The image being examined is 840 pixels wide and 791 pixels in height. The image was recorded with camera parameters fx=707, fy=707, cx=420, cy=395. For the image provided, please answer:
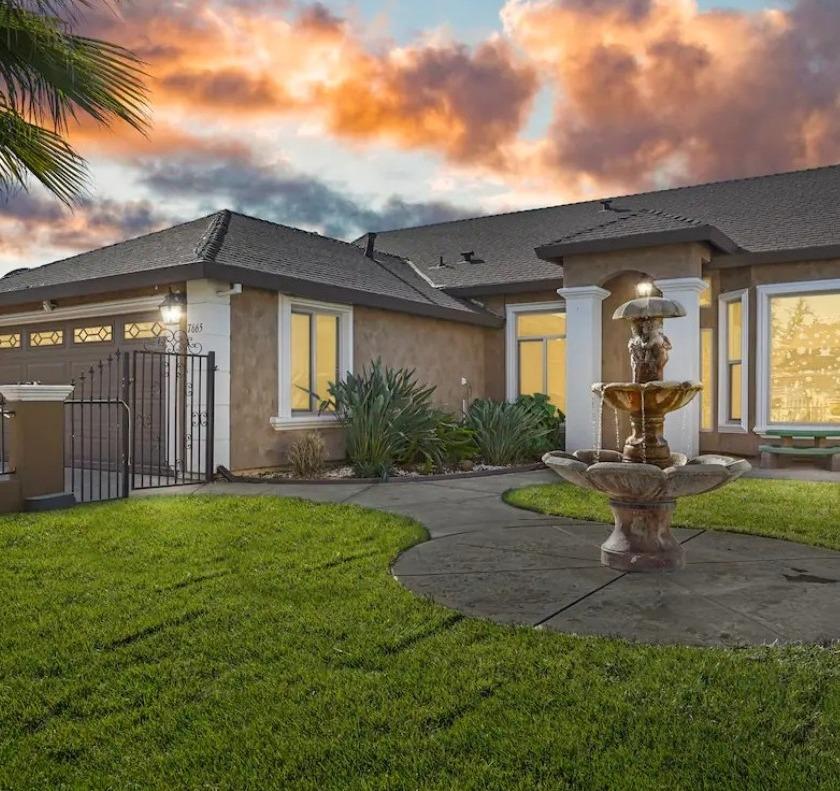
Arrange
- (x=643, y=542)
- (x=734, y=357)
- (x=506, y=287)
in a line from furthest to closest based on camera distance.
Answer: (x=506, y=287) < (x=734, y=357) < (x=643, y=542)

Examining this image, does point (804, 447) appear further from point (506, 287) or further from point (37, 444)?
point (37, 444)

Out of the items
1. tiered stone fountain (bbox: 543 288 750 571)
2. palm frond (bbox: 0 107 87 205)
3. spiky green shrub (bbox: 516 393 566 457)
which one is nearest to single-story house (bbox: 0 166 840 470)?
spiky green shrub (bbox: 516 393 566 457)

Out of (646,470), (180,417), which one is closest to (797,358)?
(646,470)

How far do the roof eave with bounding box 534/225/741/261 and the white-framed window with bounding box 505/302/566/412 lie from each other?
190 cm

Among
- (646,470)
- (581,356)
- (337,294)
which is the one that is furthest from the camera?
(581,356)

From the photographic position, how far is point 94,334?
11898 mm

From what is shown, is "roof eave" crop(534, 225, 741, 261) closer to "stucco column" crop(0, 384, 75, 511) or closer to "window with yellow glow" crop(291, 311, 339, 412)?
"window with yellow glow" crop(291, 311, 339, 412)

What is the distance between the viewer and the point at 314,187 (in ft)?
86.2

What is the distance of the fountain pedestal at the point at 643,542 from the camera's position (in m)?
5.07

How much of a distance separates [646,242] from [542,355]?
12.3 feet

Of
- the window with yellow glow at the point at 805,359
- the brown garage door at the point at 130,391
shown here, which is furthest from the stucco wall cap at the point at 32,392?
the window with yellow glow at the point at 805,359

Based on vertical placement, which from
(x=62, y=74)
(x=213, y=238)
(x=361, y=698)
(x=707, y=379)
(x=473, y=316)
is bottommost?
(x=361, y=698)

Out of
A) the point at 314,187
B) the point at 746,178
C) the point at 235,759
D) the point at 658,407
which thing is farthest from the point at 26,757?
the point at 314,187

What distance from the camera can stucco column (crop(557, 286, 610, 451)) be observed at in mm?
12703
